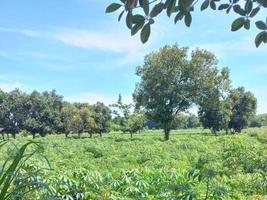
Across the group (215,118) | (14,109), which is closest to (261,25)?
(215,118)

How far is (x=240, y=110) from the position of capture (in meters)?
64.1

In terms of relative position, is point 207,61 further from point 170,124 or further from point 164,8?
point 164,8

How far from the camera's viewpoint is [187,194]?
3.31m

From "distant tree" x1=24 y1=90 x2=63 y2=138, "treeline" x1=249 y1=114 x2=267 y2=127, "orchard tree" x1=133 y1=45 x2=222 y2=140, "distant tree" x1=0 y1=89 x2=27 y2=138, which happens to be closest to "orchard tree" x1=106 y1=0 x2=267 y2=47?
"orchard tree" x1=133 y1=45 x2=222 y2=140

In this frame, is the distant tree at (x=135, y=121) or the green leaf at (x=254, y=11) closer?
the green leaf at (x=254, y=11)

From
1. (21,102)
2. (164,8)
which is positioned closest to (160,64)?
(164,8)

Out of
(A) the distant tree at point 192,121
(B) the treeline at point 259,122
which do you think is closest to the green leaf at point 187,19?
(A) the distant tree at point 192,121

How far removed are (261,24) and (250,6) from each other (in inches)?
4.4

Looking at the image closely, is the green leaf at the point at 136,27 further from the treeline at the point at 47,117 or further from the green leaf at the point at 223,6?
the treeline at the point at 47,117

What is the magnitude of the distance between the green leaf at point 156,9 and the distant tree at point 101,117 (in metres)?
63.3

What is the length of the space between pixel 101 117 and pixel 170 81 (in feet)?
104

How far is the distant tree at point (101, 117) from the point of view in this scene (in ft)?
218

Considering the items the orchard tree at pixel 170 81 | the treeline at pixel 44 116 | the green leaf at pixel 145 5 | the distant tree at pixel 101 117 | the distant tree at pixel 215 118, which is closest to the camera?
the green leaf at pixel 145 5

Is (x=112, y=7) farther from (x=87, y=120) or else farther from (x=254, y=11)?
(x=87, y=120)
